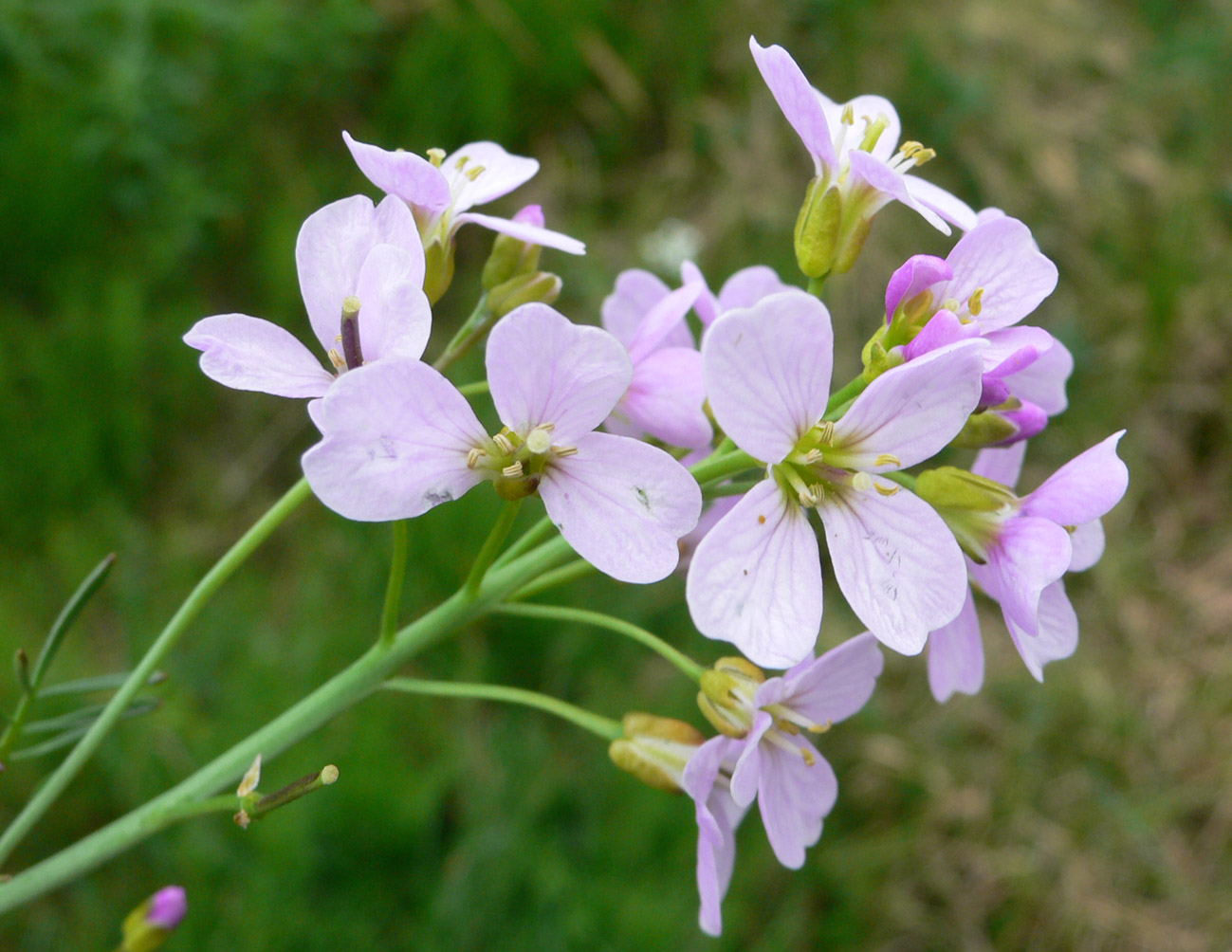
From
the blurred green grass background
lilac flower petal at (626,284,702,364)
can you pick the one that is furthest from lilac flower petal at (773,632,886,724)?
the blurred green grass background

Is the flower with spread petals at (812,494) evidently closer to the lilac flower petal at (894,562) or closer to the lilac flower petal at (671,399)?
the lilac flower petal at (894,562)

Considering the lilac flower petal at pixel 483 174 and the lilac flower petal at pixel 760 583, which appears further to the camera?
the lilac flower petal at pixel 483 174

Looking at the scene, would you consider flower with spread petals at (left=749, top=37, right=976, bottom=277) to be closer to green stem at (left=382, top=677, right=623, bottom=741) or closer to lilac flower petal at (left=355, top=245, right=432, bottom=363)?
lilac flower petal at (left=355, top=245, right=432, bottom=363)

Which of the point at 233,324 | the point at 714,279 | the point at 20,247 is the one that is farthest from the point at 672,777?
the point at 20,247

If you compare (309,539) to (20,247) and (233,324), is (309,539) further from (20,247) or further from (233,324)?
(233,324)

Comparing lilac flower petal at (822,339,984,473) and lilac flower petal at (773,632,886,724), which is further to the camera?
lilac flower petal at (773,632,886,724)

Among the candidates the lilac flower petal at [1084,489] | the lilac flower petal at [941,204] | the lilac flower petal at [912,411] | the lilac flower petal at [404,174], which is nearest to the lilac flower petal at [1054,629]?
the lilac flower petal at [1084,489]

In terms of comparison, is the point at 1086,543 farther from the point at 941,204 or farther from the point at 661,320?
the point at 661,320
